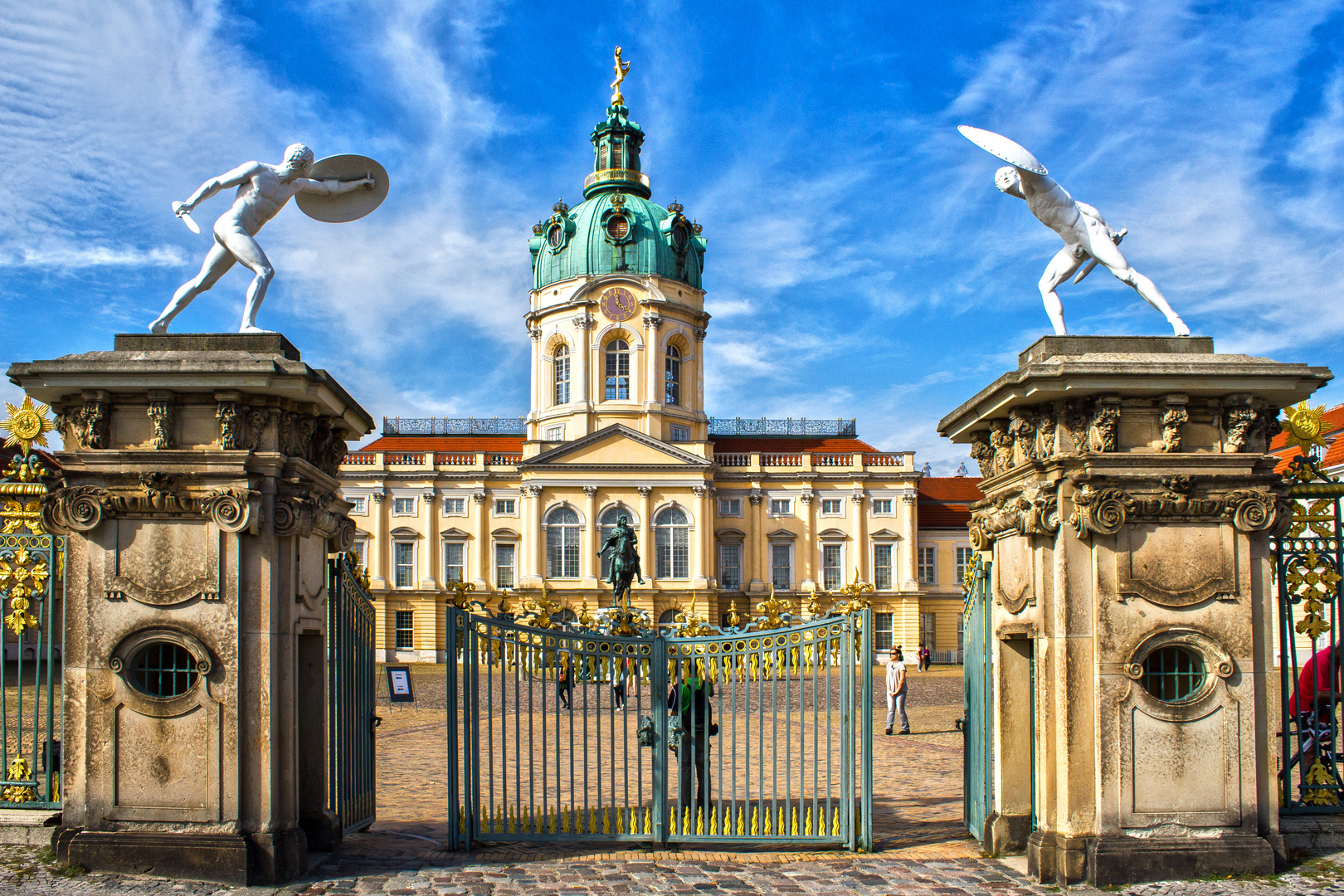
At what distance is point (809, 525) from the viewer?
49.1m

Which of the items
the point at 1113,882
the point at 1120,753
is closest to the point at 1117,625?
the point at 1120,753

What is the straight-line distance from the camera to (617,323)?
4950 centimetres

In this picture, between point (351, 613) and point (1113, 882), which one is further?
point (351, 613)

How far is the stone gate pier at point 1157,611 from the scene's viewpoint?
732 cm

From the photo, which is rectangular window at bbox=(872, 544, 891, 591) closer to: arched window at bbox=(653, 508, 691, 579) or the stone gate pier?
arched window at bbox=(653, 508, 691, 579)

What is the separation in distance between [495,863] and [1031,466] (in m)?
4.76

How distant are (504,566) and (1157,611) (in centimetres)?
4235

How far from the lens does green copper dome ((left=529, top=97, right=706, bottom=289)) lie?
49.8 meters

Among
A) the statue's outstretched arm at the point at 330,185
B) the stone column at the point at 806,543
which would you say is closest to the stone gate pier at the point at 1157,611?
the statue's outstretched arm at the point at 330,185

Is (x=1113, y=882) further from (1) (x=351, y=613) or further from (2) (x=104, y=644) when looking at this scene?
(2) (x=104, y=644)

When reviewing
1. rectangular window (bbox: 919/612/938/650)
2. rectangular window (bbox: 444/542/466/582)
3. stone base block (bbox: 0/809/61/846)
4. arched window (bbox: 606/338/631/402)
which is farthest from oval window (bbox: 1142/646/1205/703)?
arched window (bbox: 606/338/631/402)

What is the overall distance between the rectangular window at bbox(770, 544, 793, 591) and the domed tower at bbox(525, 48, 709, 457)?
220 inches

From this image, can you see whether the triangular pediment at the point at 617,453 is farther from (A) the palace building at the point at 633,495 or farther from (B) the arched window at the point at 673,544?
(B) the arched window at the point at 673,544

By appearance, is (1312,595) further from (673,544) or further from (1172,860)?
(673,544)
